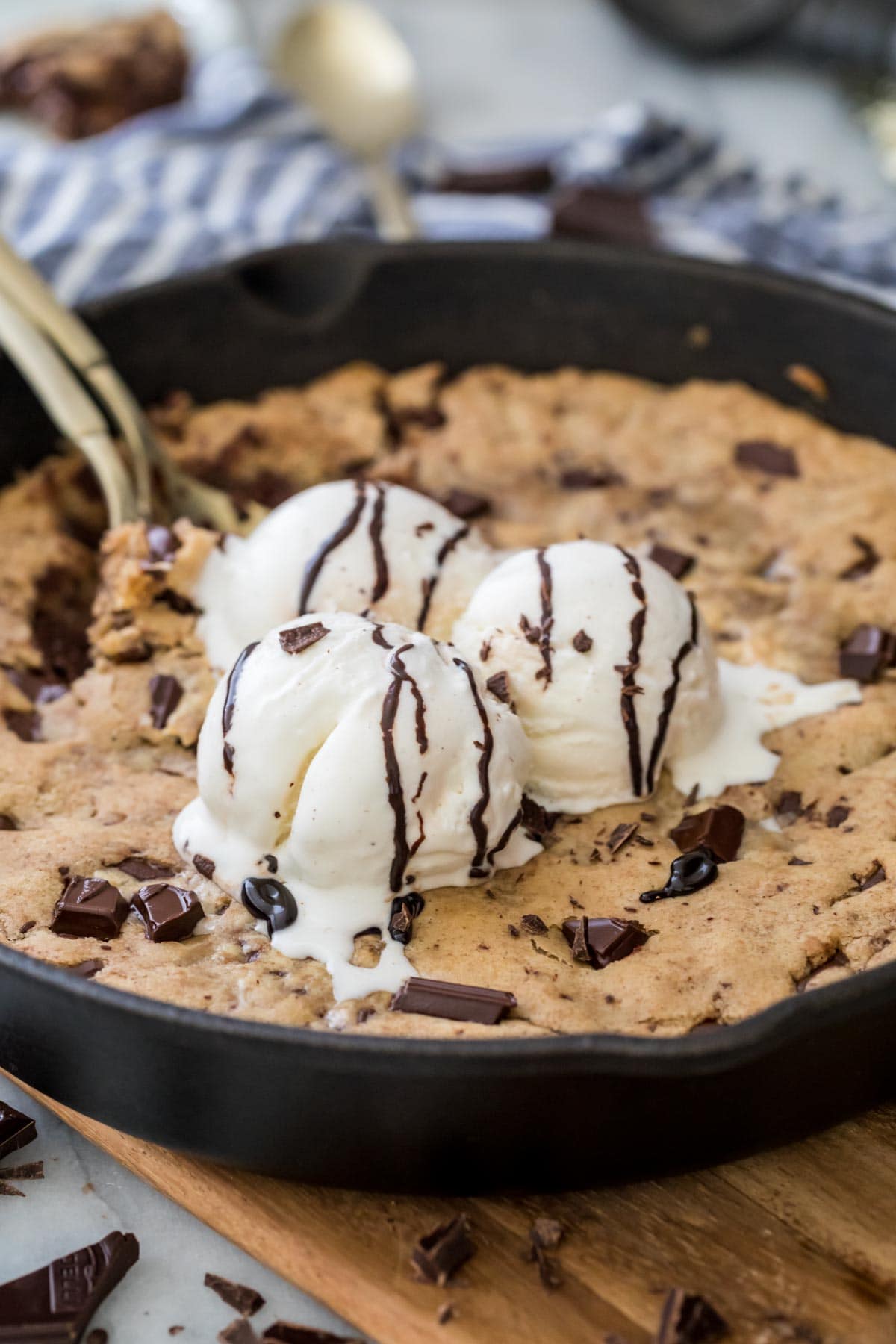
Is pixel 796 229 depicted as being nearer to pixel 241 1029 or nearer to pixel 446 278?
pixel 446 278

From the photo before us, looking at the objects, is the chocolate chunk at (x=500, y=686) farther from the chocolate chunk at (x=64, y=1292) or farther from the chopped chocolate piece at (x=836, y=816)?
the chocolate chunk at (x=64, y=1292)

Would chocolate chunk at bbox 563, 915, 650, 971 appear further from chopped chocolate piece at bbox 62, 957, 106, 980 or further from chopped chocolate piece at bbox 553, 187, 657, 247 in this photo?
chopped chocolate piece at bbox 553, 187, 657, 247

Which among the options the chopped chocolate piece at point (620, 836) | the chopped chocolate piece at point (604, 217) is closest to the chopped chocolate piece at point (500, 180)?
the chopped chocolate piece at point (604, 217)

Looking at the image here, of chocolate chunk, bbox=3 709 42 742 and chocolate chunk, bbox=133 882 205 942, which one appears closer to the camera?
chocolate chunk, bbox=133 882 205 942

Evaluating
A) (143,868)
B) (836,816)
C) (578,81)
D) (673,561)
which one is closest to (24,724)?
(143,868)

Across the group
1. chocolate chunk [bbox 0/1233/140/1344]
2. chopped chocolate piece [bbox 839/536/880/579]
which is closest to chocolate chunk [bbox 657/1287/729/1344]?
chocolate chunk [bbox 0/1233/140/1344]
